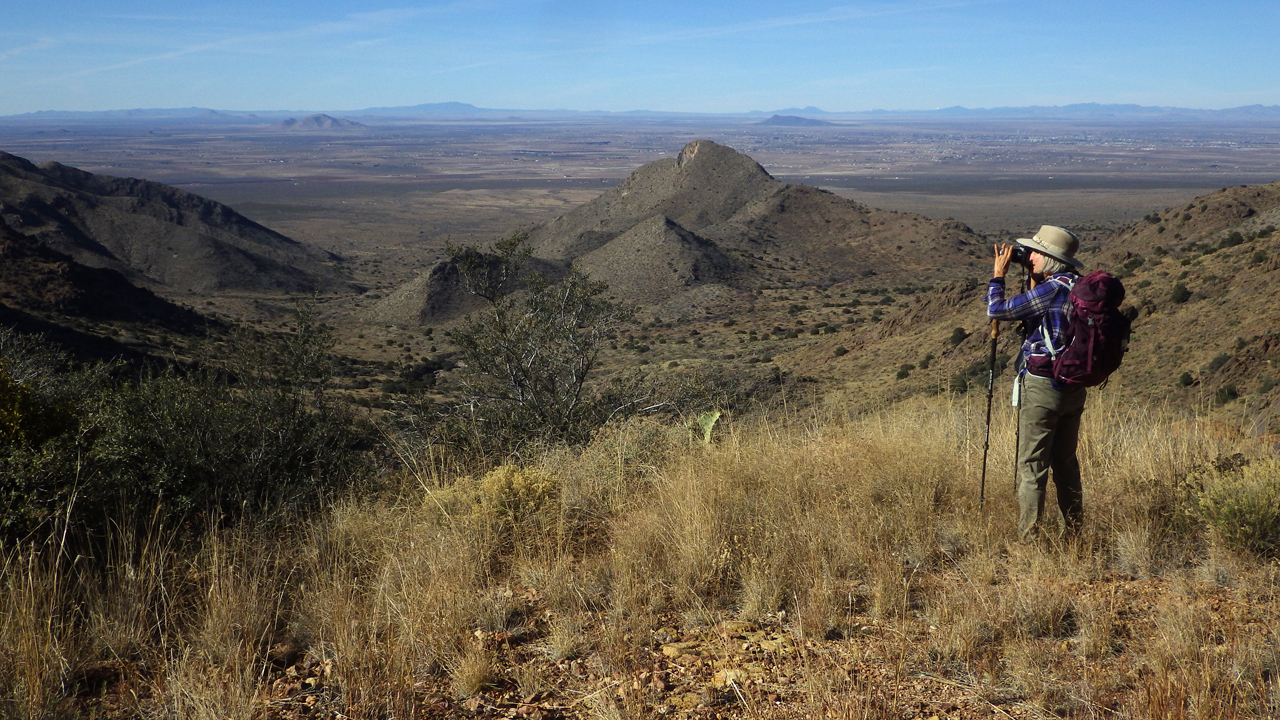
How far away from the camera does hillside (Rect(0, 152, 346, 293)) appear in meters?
47.4

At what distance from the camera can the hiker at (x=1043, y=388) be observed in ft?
12.9

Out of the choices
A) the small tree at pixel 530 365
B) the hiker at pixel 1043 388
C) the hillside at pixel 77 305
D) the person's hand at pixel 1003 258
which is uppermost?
the person's hand at pixel 1003 258

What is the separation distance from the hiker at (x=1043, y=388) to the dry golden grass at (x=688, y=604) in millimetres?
210

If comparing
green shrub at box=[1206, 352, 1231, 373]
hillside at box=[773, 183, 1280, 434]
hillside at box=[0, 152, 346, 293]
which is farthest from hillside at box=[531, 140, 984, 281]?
green shrub at box=[1206, 352, 1231, 373]

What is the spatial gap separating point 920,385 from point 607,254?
30354 millimetres

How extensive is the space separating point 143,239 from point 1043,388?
5978cm

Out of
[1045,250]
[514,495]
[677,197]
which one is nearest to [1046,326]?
[1045,250]

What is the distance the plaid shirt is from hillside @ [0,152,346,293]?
161ft

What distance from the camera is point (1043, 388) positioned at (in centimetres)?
401

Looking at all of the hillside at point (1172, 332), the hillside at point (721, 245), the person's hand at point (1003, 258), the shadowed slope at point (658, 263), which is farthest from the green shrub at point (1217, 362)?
the shadowed slope at point (658, 263)

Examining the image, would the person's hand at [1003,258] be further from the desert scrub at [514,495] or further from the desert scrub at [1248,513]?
the desert scrub at [514,495]

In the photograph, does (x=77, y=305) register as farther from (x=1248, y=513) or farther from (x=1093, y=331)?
(x=1248, y=513)

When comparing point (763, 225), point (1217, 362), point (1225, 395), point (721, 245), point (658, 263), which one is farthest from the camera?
point (763, 225)

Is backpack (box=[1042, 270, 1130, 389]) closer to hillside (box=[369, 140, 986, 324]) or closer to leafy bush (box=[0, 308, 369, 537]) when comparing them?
leafy bush (box=[0, 308, 369, 537])
